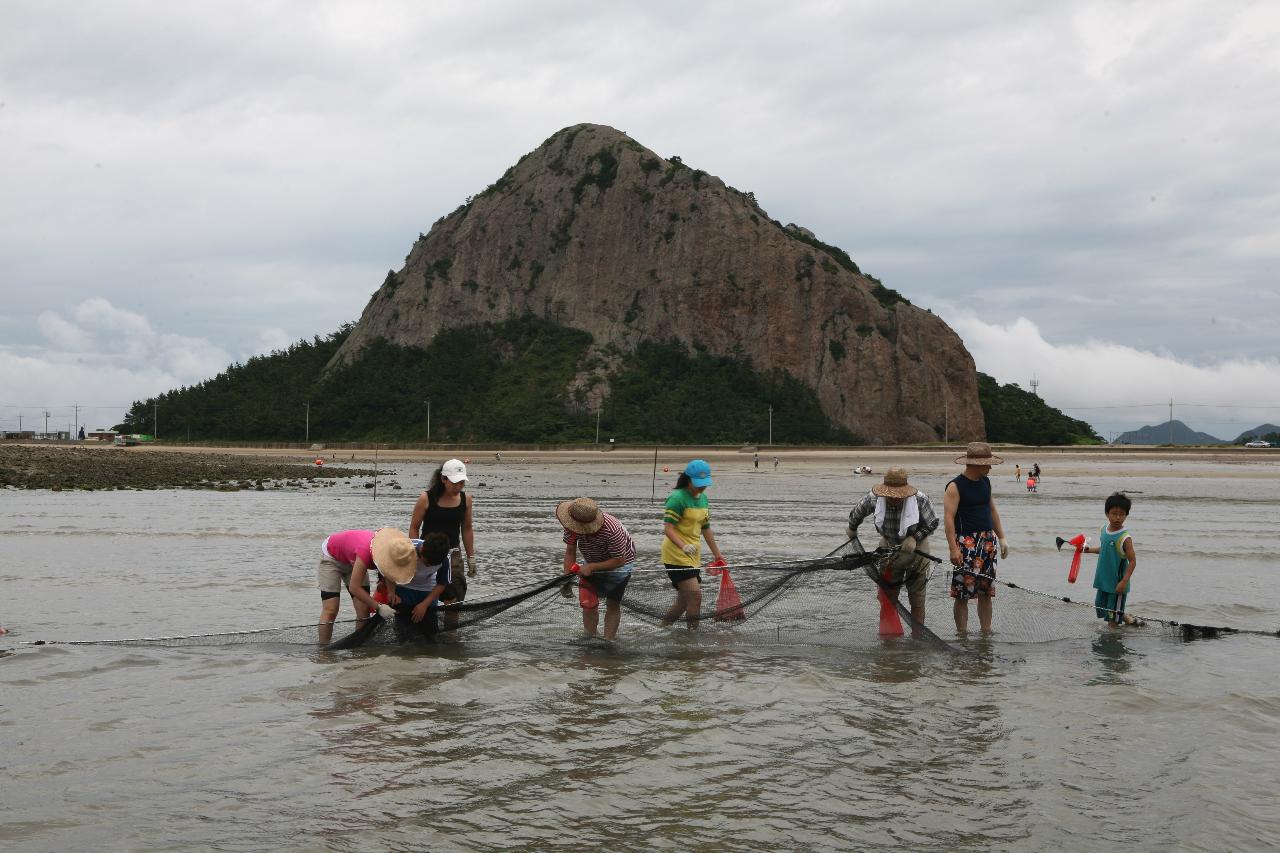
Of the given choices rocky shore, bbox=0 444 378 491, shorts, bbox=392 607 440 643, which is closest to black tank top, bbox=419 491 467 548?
shorts, bbox=392 607 440 643

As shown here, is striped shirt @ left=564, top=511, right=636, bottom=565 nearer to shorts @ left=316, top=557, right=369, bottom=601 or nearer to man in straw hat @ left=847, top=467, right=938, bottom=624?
Result: shorts @ left=316, top=557, right=369, bottom=601

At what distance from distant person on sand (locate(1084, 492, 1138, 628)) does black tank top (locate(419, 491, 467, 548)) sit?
17.8 feet

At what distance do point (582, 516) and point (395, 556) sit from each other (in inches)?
60.1

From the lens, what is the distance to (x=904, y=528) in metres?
8.80

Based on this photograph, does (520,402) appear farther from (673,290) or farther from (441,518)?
(441,518)

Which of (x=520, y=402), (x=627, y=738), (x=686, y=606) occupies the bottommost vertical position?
(x=627, y=738)

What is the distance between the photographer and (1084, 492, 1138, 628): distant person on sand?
29.5 ft

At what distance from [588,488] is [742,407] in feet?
201

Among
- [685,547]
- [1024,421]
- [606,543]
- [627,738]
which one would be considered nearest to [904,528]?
[685,547]

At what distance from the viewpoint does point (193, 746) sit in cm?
Answer: 636

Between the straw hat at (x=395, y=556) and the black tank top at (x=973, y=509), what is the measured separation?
457 cm

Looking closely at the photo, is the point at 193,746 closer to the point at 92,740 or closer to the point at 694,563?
the point at 92,740

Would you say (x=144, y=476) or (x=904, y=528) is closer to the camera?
(x=904, y=528)

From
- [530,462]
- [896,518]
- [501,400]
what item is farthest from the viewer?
[501,400]
